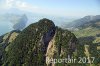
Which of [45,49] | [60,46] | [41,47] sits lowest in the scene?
[45,49]

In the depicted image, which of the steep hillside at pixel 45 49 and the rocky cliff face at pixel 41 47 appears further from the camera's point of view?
the rocky cliff face at pixel 41 47

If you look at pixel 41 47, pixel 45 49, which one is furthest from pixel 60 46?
pixel 41 47

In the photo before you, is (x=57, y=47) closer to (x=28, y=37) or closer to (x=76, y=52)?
(x=76, y=52)

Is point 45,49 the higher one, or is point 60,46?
point 60,46

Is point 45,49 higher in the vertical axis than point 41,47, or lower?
lower

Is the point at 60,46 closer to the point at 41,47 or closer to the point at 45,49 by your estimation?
the point at 45,49

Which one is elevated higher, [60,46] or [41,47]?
[60,46]

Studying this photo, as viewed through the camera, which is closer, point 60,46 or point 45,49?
point 60,46

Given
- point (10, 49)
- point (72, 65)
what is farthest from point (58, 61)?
point (10, 49)

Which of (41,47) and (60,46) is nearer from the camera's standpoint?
(60,46)
